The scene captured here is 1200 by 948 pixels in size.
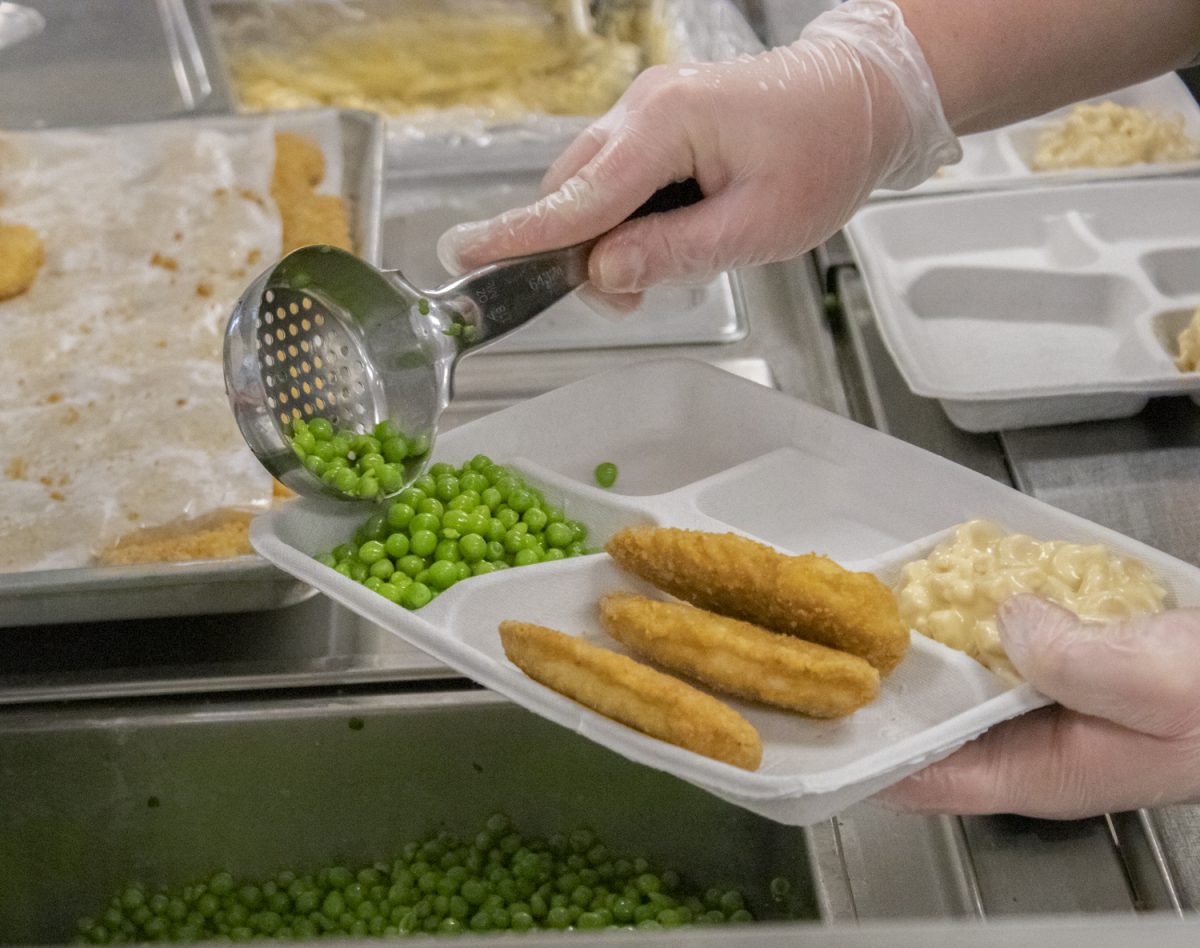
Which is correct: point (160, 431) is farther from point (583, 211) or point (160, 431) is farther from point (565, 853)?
point (565, 853)

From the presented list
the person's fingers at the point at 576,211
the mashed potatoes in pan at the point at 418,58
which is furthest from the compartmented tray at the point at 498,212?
the person's fingers at the point at 576,211

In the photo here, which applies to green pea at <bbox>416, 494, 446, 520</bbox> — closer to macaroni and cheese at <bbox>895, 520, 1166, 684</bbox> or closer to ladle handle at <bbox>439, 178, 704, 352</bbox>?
ladle handle at <bbox>439, 178, 704, 352</bbox>

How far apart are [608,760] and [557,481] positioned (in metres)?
0.47

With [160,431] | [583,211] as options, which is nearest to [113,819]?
[160,431]

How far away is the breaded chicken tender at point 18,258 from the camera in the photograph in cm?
241

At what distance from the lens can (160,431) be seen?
6.99 ft

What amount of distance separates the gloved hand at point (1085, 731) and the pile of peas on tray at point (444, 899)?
1.80 ft

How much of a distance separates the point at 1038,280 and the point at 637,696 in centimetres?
165

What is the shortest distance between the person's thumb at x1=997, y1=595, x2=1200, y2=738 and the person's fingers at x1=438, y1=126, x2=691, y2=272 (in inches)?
34.1

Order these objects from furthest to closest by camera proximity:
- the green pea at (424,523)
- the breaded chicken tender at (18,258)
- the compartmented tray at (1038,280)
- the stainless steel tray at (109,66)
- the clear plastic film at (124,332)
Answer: the stainless steel tray at (109,66) < the breaded chicken tender at (18,258) < the compartmented tray at (1038,280) < the clear plastic film at (124,332) < the green pea at (424,523)

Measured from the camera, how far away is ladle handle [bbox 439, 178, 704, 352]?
1758mm

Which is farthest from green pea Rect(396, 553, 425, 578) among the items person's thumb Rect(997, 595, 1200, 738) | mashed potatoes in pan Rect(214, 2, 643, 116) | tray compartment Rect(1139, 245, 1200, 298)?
mashed potatoes in pan Rect(214, 2, 643, 116)

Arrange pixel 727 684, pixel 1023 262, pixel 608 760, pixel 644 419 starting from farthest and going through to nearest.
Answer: pixel 1023 262 → pixel 644 419 → pixel 608 760 → pixel 727 684

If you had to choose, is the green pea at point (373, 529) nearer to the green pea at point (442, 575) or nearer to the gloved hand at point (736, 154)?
the green pea at point (442, 575)
